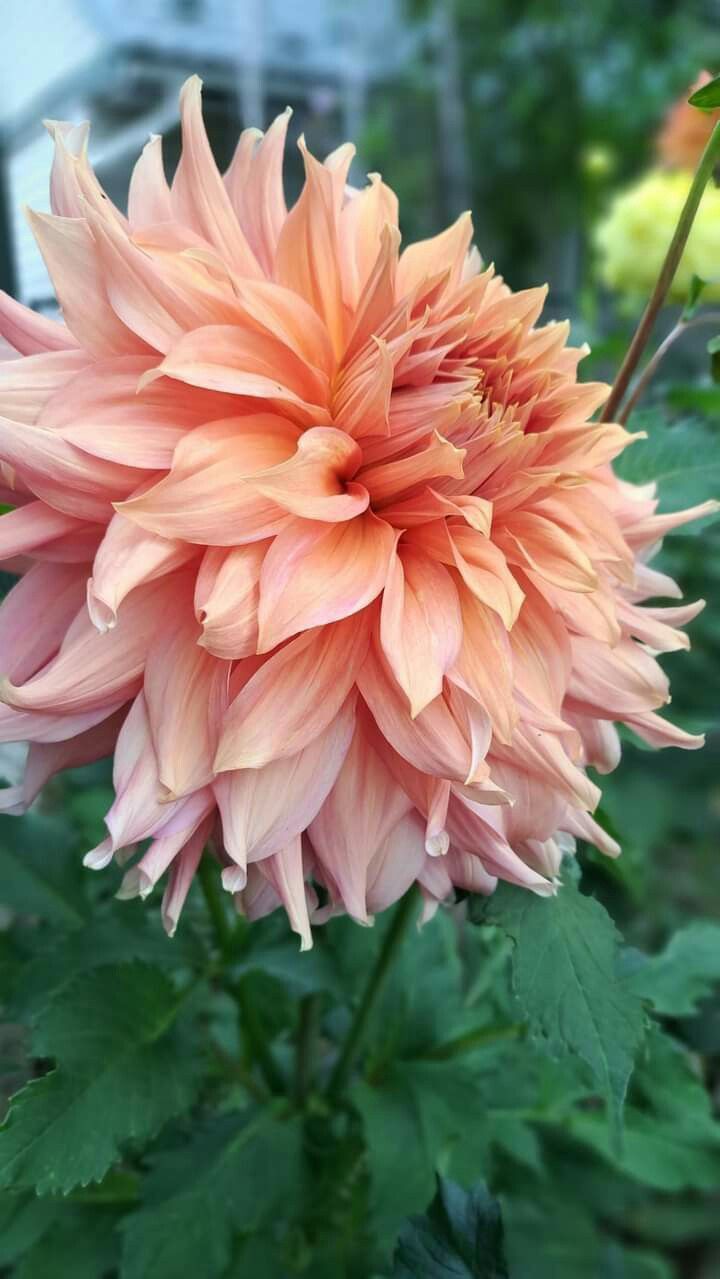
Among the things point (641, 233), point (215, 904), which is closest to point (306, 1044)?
point (215, 904)

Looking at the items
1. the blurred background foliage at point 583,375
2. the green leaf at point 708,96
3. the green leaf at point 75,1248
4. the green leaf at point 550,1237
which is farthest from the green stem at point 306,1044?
the green leaf at point 708,96

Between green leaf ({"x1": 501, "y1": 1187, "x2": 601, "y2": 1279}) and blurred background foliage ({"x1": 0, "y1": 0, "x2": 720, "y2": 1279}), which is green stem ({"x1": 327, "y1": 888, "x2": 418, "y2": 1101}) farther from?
green leaf ({"x1": 501, "y1": 1187, "x2": 601, "y2": 1279})

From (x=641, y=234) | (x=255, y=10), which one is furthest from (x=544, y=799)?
(x=255, y=10)

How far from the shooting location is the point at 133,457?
38 cm

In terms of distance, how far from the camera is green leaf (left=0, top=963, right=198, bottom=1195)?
0.44 m

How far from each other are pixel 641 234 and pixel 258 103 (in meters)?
1.88

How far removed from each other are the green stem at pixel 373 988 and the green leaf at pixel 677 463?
260mm

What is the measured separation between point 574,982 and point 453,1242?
0.12 m

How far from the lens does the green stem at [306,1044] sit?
0.64 m

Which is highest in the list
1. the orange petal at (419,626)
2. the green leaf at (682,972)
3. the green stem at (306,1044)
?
the orange petal at (419,626)

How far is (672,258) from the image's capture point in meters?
0.46

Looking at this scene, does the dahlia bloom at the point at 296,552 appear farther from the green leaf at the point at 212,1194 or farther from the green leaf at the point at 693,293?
the green leaf at the point at 212,1194

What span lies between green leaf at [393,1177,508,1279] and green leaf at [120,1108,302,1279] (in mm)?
178

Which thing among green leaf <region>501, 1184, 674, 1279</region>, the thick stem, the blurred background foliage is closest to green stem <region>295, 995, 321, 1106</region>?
the blurred background foliage
